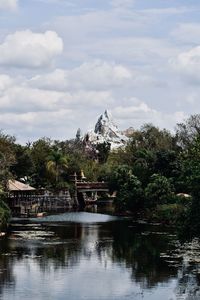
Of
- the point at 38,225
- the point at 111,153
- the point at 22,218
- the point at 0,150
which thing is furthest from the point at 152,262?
the point at 111,153

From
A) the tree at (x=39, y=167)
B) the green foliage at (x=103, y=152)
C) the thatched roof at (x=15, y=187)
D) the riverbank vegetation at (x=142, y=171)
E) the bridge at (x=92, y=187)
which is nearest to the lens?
the riverbank vegetation at (x=142, y=171)

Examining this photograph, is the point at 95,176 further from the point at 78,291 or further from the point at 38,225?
the point at 78,291

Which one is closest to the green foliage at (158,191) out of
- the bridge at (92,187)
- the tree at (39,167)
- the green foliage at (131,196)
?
the green foliage at (131,196)

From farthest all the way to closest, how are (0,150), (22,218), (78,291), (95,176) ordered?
(95,176) → (0,150) → (22,218) → (78,291)

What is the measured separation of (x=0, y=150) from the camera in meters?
84.9

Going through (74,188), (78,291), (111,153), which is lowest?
(78,291)

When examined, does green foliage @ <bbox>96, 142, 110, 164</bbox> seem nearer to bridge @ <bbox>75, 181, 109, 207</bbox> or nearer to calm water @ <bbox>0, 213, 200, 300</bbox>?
bridge @ <bbox>75, 181, 109, 207</bbox>

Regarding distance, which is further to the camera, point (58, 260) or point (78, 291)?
point (58, 260)

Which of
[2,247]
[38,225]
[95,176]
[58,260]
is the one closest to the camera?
[58,260]

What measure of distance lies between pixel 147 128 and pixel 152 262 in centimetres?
8240

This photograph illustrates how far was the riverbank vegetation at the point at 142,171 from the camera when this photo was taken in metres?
45.7

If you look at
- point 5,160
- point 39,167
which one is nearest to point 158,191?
point 5,160

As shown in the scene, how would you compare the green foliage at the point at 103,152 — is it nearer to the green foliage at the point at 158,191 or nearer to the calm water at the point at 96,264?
the green foliage at the point at 158,191

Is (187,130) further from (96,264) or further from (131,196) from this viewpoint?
(96,264)
